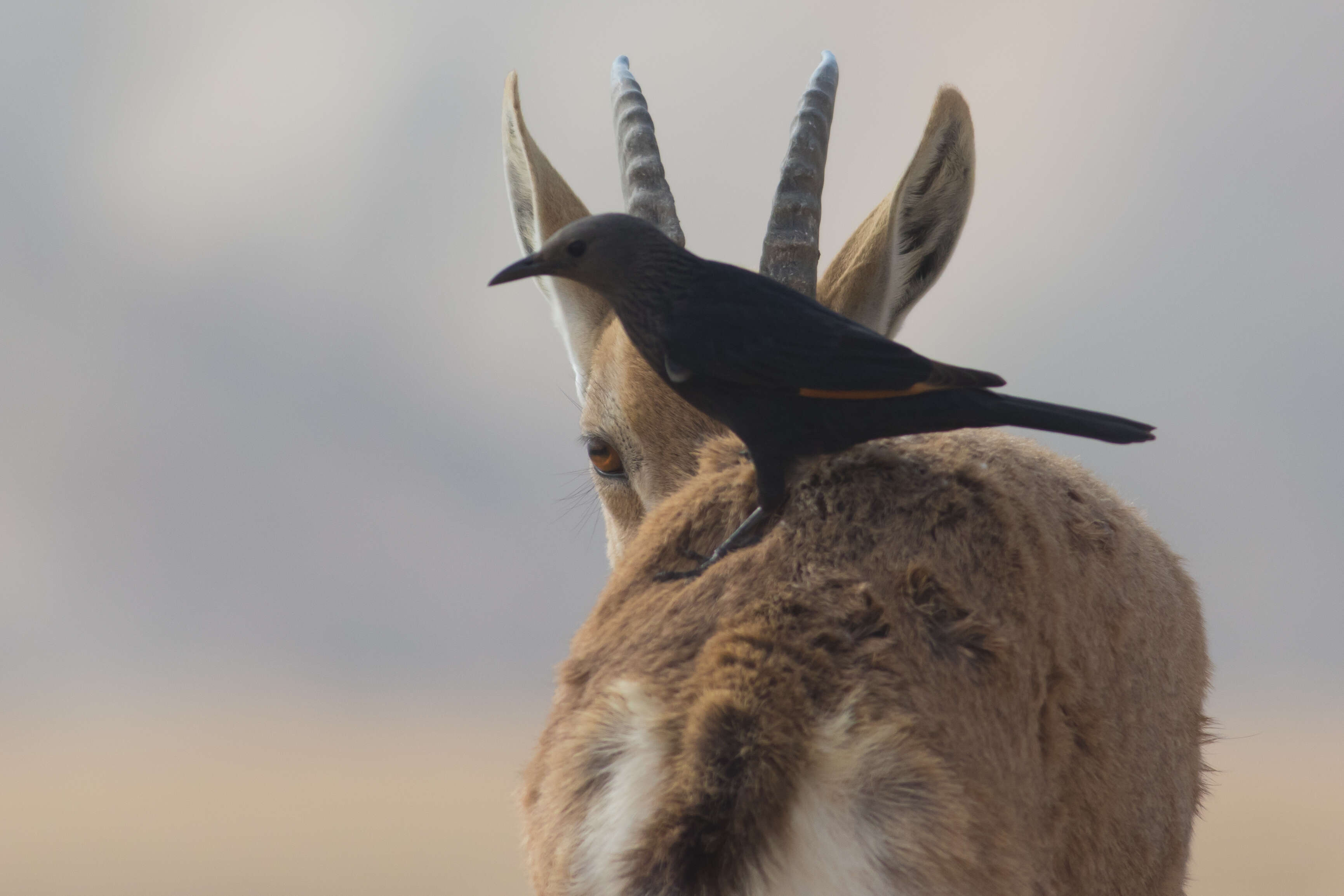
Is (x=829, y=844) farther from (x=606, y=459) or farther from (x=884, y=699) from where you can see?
(x=606, y=459)

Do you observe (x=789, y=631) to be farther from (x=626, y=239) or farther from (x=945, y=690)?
(x=626, y=239)

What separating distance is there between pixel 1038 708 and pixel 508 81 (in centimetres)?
371

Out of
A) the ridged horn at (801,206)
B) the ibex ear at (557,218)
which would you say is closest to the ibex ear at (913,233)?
the ridged horn at (801,206)

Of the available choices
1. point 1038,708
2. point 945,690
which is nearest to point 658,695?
point 945,690

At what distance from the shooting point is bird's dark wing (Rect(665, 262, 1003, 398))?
229 centimetres

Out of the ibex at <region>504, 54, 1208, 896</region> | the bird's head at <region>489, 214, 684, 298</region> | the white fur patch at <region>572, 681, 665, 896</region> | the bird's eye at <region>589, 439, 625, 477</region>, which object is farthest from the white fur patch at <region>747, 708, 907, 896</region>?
the bird's eye at <region>589, 439, 625, 477</region>

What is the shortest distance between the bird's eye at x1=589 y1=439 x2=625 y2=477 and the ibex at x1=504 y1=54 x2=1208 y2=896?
3.34 feet

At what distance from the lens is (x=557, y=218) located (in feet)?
15.7

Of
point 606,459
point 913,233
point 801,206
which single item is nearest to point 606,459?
point 606,459

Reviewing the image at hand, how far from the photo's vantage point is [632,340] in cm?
261

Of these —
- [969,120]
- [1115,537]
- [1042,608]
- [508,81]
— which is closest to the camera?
[1042,608]

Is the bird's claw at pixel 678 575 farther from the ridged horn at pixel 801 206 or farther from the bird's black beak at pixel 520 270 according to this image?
the ridged horn at pixel 801 206

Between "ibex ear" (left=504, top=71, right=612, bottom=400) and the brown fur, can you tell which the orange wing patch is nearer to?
the brown fur

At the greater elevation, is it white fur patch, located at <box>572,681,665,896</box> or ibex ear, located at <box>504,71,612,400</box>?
ibex ear, located at <box>504,71,612,400</box>
